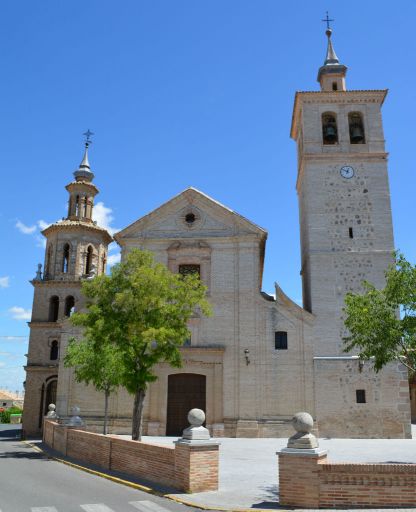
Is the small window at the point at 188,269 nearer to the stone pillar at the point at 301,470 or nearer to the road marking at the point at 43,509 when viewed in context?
the stone pillar at the point at 301,470

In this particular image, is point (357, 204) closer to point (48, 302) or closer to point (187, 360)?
point (187, 360)

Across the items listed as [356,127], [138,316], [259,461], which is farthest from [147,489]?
[356,127]

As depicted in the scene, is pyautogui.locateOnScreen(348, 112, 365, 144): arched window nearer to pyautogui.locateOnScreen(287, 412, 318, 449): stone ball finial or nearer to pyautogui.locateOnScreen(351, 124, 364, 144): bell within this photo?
pyautogui.locateOnScreen(351, 124, 364, 144): bell

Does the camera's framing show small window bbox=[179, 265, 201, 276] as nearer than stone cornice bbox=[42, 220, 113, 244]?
Yes

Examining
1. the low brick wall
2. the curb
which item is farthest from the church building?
the low brick wall

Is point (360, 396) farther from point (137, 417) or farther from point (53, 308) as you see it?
point (53, 308)

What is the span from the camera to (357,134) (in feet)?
94.2

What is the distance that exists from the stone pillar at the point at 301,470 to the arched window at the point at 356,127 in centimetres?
2254

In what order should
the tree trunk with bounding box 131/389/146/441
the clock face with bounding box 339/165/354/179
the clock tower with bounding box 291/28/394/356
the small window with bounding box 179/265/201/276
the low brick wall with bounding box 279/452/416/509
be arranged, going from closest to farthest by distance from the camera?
1. the low brick wall with bounding box 279/452/416/509
2. the tree trunk with bounding box 131/389/146/441
3. the clock tower with bounding box 291/28/394/356
4. the small window with bounding box 179/265/201/276
5. the clock face with bounding box 339/165/354/179

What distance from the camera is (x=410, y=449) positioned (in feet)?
62.5

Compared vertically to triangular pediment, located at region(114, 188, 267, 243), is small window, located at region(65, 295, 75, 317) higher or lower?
lower

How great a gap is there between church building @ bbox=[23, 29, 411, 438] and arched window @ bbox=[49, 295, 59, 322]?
7.05 metres

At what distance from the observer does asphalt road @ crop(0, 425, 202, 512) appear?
932cm

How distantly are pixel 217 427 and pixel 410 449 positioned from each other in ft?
28.6
